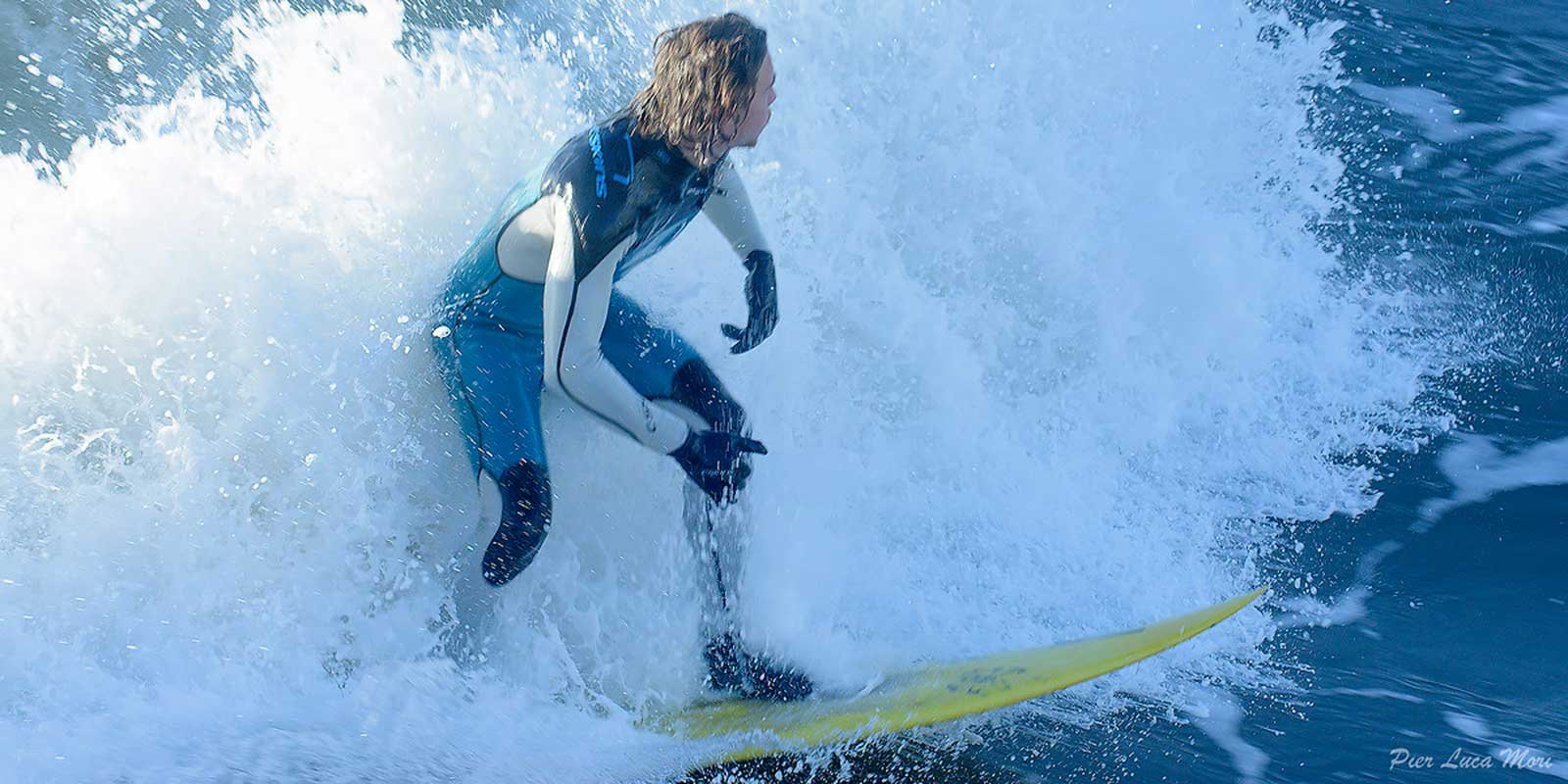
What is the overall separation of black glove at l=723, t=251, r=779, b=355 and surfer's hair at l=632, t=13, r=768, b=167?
588 millimetres

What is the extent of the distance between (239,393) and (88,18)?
136 inches

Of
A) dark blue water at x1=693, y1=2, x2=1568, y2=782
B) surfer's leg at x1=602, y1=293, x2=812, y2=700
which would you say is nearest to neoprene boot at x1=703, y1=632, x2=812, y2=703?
surfer's leg at x1=602, y1=293, x2=812, y2=700

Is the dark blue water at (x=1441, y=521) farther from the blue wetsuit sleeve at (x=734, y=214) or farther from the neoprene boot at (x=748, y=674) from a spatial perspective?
the blue wetsuit sleeve at (x=734, y=214)

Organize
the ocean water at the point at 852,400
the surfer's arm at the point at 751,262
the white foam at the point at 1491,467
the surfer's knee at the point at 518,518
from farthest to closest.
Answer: the white foam at the point at 1491,467 → the surfer's arm at the point at 751,262 → the ocean water at the point at 852,400 → the surfer's knee at the point at 518,518

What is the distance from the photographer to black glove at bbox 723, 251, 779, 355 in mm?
2814

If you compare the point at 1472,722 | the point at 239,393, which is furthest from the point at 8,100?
the point at 1472,722

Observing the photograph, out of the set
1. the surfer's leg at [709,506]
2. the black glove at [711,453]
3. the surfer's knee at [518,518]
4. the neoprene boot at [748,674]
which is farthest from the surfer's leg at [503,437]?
the neoprene boot at [748,674]

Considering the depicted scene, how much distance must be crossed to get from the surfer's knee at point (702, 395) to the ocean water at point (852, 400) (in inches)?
11.2

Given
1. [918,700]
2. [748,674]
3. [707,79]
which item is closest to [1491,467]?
[918,700]

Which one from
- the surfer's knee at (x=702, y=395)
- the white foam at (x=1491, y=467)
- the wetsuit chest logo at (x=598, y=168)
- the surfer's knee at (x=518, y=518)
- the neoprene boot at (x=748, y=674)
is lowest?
the neoprene boot at (x=748, y=674)

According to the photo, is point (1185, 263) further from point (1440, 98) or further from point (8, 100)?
point (8, 100)

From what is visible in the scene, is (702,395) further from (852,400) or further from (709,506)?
(852,400)

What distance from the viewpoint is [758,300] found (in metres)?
2.82

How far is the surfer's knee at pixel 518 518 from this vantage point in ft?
8.29
